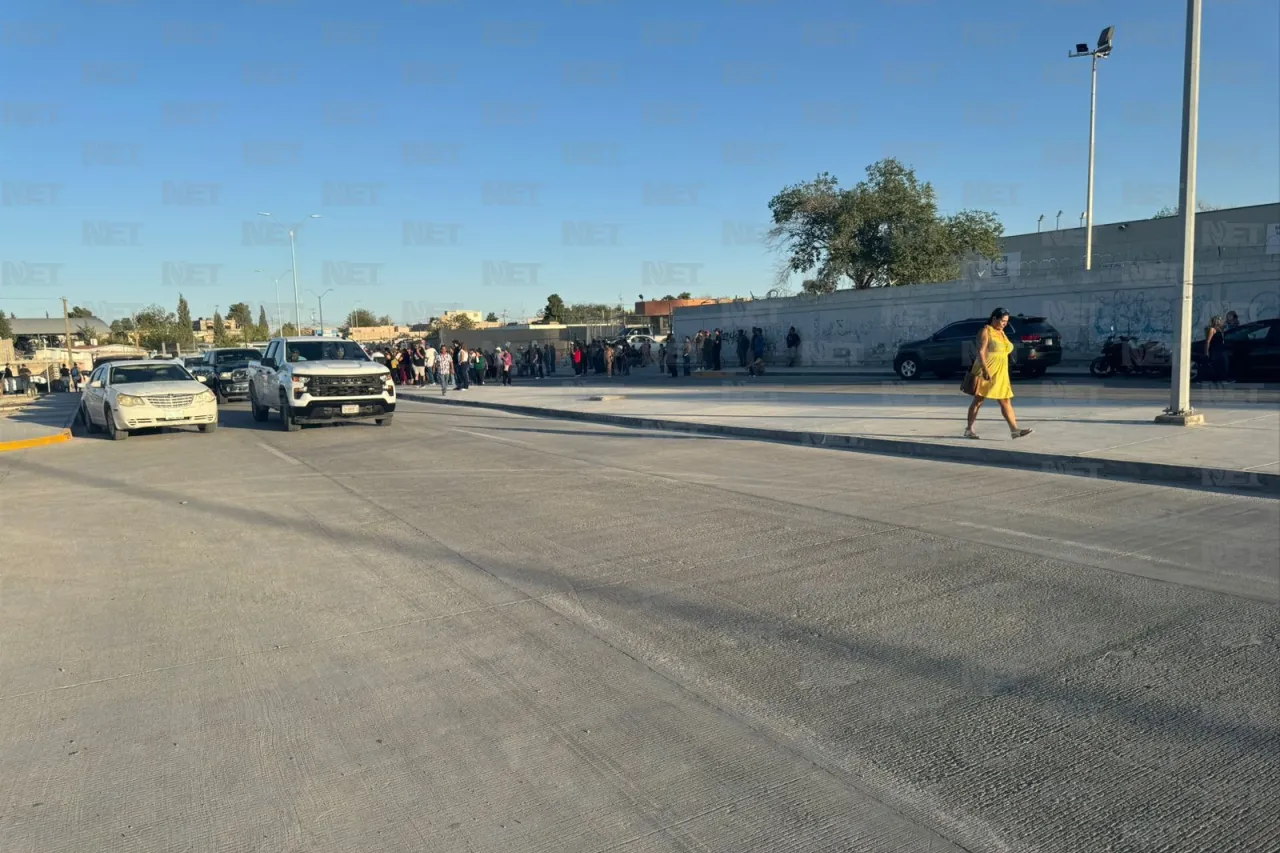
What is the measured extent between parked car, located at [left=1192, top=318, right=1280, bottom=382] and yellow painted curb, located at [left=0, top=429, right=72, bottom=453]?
23730mm

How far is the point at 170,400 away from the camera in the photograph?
16359mm

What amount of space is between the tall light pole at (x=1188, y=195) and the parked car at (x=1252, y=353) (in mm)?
8195

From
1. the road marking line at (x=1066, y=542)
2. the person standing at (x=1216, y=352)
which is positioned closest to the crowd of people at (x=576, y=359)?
the person standing at (x=1216, y=352)

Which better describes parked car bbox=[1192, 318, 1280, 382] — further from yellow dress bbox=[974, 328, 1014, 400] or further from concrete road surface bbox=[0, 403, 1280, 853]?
concrete road surface bbox=[0, 403, 1280, 853]

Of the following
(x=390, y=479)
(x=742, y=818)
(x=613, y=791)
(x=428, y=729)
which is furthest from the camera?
(x=390, y=479)

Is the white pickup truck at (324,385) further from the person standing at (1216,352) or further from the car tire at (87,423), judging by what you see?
the person standing at (1216,352)

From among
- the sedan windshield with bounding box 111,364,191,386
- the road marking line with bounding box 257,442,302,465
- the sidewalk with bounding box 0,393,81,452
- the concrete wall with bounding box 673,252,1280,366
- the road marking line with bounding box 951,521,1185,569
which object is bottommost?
the road marking line with bounding box 951,521,1185,569

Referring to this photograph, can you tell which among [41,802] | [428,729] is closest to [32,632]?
[41,802]

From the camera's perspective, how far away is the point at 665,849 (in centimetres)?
308

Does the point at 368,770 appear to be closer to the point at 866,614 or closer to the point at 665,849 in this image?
the point at 665,849

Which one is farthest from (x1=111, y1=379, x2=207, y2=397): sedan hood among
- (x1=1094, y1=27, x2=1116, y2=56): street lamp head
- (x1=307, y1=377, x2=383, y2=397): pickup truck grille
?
(x1=1094, y1=27, x2=1116, y2=56): street lamp head

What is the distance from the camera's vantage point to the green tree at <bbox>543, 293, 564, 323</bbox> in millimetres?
123250

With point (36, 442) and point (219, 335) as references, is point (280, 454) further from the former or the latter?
point (219, 335)

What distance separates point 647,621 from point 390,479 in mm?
6514
